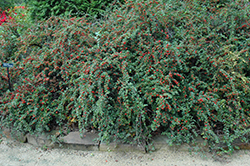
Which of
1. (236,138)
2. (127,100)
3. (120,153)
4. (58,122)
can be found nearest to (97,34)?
(127,100)

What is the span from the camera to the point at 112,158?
2459mm

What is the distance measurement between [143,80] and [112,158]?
101cm

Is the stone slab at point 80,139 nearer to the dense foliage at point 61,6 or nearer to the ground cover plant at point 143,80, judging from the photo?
the ground cover plant at point 143,80

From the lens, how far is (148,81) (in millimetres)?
2504

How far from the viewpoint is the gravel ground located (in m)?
2.36

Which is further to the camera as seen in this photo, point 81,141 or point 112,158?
point 81,141

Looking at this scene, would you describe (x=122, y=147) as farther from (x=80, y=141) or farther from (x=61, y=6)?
(x=61, y=6)

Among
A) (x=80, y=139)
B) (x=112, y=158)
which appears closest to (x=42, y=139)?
(x=80, y=139)

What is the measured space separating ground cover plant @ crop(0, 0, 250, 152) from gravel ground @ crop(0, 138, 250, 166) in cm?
16

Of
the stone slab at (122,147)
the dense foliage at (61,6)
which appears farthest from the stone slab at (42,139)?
the dense foliage at (61,6)

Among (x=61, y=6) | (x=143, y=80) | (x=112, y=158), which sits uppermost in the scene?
(x=61, y=6)

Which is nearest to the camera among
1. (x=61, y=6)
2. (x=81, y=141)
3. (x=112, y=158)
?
(x=112, y=158)

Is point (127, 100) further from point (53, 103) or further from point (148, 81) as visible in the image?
point (53, 103)

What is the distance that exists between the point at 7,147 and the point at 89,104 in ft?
4.28
